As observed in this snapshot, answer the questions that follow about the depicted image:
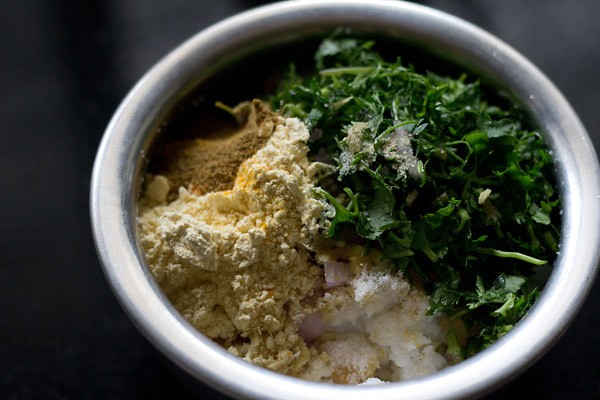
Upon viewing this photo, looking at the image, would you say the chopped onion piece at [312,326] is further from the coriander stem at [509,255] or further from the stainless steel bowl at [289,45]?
the coriander stem at [509,255]

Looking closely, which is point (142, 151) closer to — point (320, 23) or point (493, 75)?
point (320, 23)

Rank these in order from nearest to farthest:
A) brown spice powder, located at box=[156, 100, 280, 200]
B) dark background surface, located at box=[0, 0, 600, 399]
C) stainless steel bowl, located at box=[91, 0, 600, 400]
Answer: stainless steel bowl, located at box=[91, 0, 600, 400] < brown spice powder, located at box=[156, 100, 280, 200] < dark background surface, located at box=[0, 0, 600, 399]

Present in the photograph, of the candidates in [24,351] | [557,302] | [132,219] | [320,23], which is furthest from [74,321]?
[557,302]

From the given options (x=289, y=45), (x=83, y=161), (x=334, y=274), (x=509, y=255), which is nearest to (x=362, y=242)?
(x=334, y=274)

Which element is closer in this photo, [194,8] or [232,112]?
[232,112]

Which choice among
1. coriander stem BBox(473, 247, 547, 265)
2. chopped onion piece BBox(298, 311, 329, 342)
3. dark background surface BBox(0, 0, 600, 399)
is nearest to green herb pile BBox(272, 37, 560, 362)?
coriander stem BBox(473, 247, 547, 265)

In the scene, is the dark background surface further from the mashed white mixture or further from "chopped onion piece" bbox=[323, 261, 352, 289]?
"chopped onion piece" bbox=[323, 261, 352, 289]
